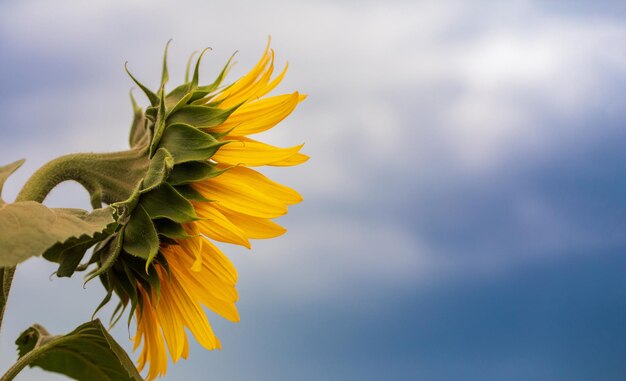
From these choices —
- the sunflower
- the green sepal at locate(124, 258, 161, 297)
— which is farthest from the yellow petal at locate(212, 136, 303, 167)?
the green sepal at locate(124, 258, 161, 297)

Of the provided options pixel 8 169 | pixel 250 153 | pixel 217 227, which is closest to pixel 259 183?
pixel 250 153

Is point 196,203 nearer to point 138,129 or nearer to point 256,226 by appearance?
point 256,226

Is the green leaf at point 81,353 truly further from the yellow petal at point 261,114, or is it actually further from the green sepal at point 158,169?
the yellow petal at point 261,114

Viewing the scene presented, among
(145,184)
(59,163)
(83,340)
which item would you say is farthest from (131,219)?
(83,340)

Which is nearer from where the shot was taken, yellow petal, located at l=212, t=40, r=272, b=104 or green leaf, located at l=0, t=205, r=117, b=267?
green leaf, located at l=0, t=205, r=117, b=267

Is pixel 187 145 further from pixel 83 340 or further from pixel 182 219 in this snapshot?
pixel 83 340

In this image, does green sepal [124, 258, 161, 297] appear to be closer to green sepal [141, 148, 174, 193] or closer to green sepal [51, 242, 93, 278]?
green sepal [51, 242, 93, 278]

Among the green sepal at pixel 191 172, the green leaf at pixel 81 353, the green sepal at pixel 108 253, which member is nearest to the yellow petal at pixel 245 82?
the green sepal at pixel 191 172
